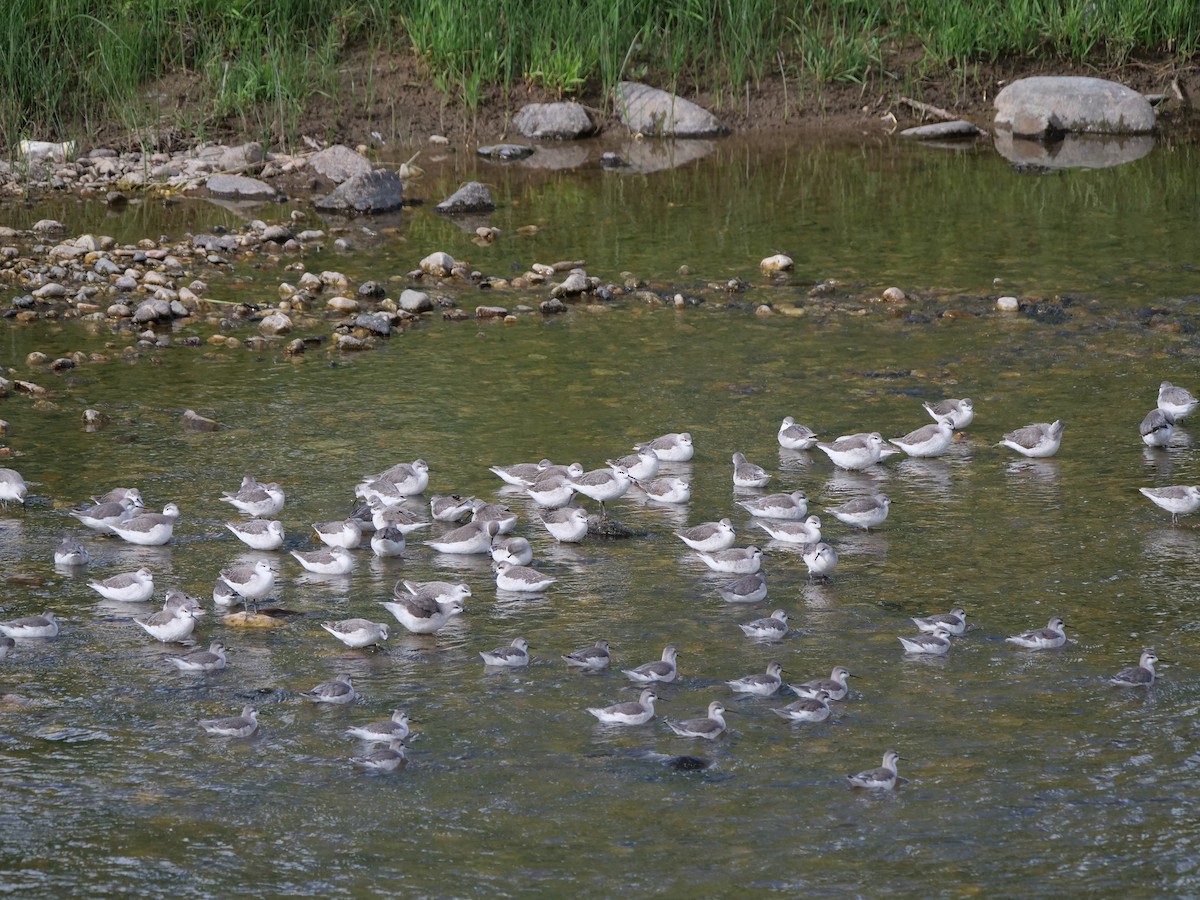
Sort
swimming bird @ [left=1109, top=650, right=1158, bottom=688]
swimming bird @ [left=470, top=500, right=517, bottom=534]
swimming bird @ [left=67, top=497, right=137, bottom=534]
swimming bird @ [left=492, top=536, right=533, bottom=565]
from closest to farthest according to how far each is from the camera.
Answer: swimming bird @ [left=1109, top=650, right=1158, bottom=688], swimming bird @ [left=492, top=536, right=533, bottom=565], swimming bird @ [left=67, top=497, right=137, bottom=534], swimming bird @ [left=470, top=500, right=517, bottom=534]

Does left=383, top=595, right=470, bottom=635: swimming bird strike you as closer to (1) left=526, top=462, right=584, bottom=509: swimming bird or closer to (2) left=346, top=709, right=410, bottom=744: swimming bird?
(2) left=346, top=709, right=410, bottom=744: swimming bird

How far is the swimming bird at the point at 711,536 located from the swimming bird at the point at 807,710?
292 cm

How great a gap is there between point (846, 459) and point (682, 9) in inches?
788

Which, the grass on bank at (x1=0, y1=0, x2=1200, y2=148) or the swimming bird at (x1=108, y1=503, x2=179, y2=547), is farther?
the grass on bank at (x1=0, y1=0, x2=1200, y2=148)

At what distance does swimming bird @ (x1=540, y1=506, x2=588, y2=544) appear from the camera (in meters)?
13.6

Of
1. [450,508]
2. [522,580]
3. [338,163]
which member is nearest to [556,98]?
[338,163]

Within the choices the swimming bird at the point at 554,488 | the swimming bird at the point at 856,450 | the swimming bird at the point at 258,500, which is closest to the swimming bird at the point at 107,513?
the swimming bird at the point at 258,500

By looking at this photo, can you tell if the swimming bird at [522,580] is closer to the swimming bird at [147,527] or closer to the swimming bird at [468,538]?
the swimming bird at [468,538]

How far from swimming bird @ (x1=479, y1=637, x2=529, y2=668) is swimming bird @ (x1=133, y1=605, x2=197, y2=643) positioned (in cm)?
217

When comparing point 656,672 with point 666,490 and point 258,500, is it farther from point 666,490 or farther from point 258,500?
point 258,500

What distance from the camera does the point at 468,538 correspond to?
13.5 metres

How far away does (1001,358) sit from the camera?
60.8ft

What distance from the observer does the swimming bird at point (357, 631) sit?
38.0ft

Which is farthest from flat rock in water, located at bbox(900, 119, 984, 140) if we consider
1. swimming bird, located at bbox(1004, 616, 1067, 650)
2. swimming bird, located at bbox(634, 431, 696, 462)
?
swimming bird, located at bbox(1004, 616, 1067, 650)
